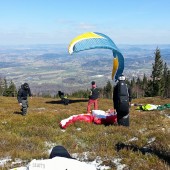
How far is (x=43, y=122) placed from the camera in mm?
19297

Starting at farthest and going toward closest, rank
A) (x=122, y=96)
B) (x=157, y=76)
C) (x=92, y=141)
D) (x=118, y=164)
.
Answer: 1. (x=157, y=76)
2. (x=122, y=96)
3. (x=92, y=141)
4. (x=118, y=164)

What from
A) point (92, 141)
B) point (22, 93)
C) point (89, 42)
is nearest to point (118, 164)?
point (92, 141)

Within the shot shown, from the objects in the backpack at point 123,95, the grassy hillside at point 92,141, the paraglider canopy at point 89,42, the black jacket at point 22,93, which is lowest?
the grassy hillside at point 92,141

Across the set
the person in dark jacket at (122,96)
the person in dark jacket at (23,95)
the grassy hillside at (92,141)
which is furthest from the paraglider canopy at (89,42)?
the person in dark jacket at (122,96)

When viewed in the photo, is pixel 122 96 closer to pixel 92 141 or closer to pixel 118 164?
pixel 92 141

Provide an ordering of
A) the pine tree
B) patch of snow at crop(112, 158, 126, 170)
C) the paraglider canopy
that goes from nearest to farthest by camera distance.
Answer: patch of snow at crop(112, 158, 126, 170)
the paraglider canopy
the pine tree

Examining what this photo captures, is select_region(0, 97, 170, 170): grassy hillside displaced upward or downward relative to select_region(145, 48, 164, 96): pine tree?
upward

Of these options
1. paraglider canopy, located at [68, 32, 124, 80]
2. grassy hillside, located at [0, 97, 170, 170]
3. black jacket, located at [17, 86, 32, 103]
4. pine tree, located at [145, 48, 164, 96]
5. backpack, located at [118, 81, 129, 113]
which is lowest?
pine tree, located at [145, 48, 164, 96]

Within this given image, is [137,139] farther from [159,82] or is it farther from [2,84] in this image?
[2,84]

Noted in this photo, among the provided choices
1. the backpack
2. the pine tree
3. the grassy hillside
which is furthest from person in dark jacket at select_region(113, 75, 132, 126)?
the pine tree

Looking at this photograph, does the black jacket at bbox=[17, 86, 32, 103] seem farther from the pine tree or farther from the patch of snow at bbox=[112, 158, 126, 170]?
→ the pine tree

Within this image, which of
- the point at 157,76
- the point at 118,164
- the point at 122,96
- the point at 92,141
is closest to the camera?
the point at 118,164

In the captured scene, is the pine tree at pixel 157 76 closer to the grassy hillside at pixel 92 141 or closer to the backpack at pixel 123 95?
the grassy hillside at pixel 92 141

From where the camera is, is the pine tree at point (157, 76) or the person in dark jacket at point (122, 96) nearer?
the person in dark jacket at point (122, 96)
